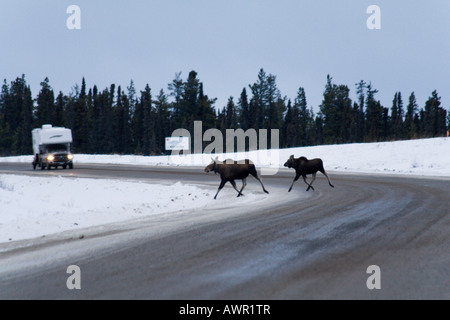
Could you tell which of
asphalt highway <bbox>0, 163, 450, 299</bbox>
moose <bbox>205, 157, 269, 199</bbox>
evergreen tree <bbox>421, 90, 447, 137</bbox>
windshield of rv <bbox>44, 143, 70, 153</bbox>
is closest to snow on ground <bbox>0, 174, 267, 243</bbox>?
moose <bbox>205, 157, 269, 199</bbox>

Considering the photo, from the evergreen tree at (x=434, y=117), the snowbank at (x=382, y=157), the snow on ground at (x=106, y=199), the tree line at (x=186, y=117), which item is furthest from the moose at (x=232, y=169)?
the evergreen tree at (x=434, y=117)

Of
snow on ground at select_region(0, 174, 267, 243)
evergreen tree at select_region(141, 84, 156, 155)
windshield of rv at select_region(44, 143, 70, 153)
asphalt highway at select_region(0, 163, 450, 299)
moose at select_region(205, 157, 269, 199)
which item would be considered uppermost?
evergreen tree at select_region(141, 84, 156, 155)

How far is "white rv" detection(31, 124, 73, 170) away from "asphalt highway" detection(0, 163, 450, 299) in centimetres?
2910

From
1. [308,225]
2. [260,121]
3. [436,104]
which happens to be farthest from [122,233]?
[436,104]

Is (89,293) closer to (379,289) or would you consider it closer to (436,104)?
(379,289)

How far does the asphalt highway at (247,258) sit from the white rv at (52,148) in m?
29.1

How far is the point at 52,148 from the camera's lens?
37.5 meters

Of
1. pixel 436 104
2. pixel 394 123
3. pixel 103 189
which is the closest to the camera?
pixel 103 189

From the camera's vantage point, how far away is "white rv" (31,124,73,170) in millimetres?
36438

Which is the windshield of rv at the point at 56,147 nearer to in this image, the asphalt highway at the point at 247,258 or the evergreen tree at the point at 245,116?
the asphalt highway at the point at 247,258

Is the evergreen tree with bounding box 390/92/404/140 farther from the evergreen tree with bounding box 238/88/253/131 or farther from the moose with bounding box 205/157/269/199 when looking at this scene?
the moose with bounding box 205/157/269/199

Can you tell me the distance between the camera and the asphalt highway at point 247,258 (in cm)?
477

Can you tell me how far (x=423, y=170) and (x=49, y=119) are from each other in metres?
94.4

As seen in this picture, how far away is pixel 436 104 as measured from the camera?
121 metres
